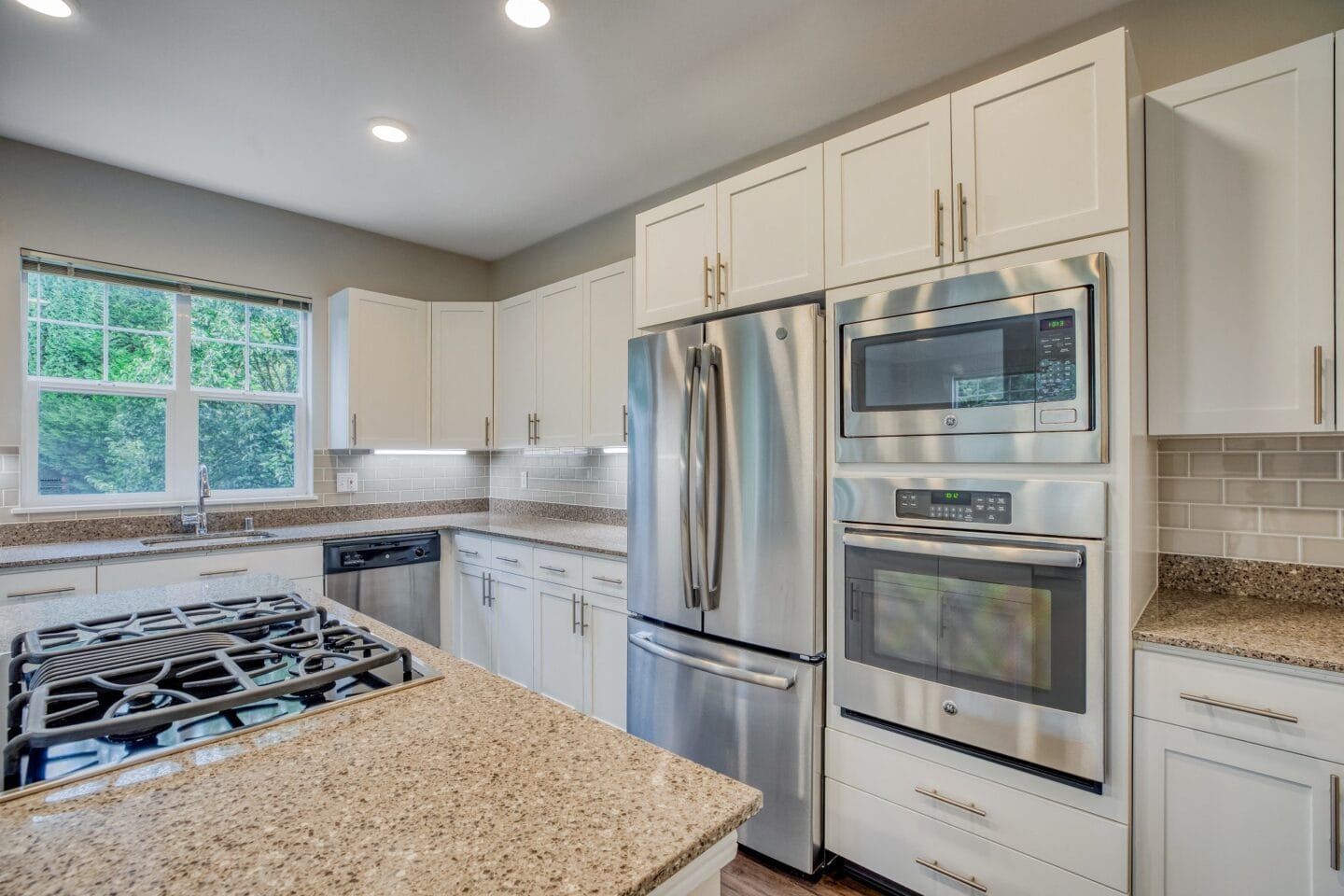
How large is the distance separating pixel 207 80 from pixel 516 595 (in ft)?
8.03

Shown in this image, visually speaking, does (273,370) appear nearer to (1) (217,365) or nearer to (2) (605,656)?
(1) (217,365)

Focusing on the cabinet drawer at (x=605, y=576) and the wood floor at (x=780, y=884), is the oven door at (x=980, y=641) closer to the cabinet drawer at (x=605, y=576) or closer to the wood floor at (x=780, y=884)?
the wood floor at (x=780, y=884)

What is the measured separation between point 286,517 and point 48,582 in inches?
45.7

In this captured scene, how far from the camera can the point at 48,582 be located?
2.48 meters

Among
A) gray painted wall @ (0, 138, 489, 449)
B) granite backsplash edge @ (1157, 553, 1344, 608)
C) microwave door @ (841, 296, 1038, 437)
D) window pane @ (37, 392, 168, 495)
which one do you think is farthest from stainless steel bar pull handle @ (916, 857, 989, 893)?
window pane @ (37, 392, 168, 495)

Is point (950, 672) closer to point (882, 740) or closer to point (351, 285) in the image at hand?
point (882, 740)

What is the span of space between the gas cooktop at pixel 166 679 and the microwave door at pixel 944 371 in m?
1.37

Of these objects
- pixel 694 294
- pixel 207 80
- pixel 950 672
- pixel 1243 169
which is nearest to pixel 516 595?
pixel 694 294

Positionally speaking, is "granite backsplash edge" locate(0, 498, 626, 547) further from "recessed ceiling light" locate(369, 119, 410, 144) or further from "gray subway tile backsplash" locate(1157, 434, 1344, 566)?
"gray subway tile backsplash" locate(1157, 434, 1344, 566)

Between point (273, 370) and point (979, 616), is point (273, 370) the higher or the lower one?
the higher one

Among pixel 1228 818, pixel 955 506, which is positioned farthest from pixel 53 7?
pixel 1228 818

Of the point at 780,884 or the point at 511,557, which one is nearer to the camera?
the point at 780,884

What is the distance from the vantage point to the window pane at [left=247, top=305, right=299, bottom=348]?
11.8 ft

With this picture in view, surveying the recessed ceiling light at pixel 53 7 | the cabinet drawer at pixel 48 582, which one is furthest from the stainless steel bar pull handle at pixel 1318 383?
the cabinet drawer at pixel 48 582
